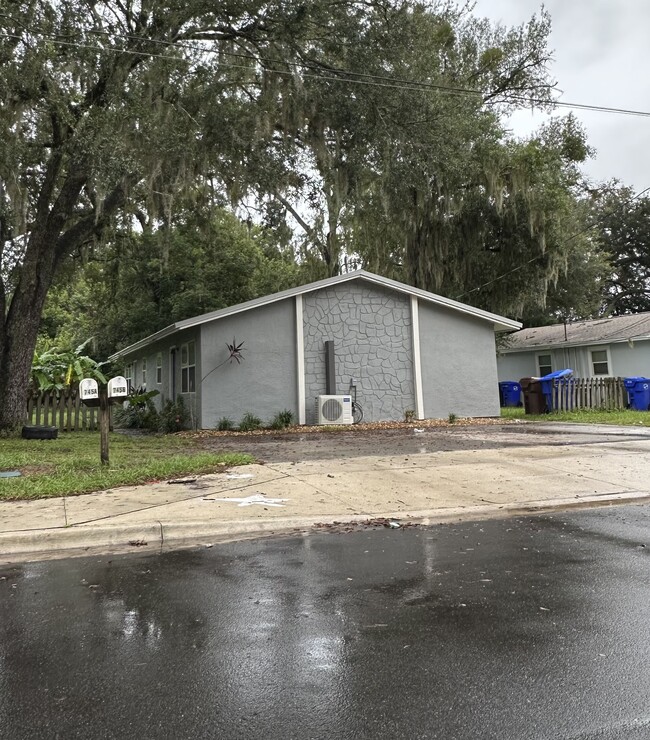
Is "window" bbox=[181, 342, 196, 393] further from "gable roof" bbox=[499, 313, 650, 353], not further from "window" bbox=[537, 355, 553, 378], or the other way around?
"window" bbox=[537, 355, 553, 378]

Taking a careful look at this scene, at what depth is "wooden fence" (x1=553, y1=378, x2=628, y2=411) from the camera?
69.5ft

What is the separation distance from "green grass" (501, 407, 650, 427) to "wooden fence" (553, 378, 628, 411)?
1.27 ft

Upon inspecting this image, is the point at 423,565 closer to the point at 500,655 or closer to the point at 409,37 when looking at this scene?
the point at 500,655

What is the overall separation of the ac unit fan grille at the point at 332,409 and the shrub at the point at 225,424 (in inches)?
104

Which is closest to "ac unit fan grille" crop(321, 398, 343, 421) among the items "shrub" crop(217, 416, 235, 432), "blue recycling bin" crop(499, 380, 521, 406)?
"shrub" crop(217, 416, 235, 432)

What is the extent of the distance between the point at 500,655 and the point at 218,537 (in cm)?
322

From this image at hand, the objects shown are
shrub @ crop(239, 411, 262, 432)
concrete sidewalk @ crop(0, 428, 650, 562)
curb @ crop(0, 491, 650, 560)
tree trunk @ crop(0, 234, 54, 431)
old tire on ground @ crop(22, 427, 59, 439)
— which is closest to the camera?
curb @ crop(0, 491, 650, 560)

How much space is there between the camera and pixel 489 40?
76.3 feet

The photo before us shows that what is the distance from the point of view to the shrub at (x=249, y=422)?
16844mm

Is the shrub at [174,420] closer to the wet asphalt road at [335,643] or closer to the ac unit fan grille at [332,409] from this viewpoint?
the ac unit fan grille at [332,409]

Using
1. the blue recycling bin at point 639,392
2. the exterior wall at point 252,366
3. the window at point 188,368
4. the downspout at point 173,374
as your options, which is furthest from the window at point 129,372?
the blue recycling bin at point 639,392

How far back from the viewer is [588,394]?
21.5 meters

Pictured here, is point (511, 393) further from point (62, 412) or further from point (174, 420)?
point (62, 412)

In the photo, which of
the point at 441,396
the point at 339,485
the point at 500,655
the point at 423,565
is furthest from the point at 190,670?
the point at 441,396
